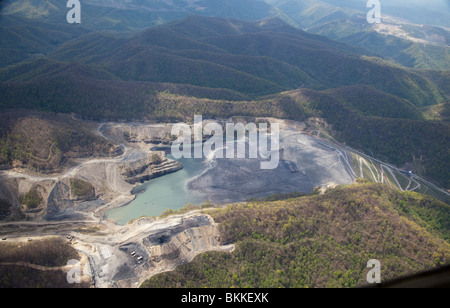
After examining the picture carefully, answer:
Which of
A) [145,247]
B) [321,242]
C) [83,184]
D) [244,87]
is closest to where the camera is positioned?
[321,242]

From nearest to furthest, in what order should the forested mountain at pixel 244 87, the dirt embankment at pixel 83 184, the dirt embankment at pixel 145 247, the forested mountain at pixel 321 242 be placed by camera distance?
the forested mountain at pixel 321 242, the dirt embankment at pixel 145 247, the dirt embankment at pixel 83 184, the forested mountain at pixel 244 87

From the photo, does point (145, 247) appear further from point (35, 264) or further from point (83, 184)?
point (83, 184)

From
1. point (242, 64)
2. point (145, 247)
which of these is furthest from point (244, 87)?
point (145, 247)

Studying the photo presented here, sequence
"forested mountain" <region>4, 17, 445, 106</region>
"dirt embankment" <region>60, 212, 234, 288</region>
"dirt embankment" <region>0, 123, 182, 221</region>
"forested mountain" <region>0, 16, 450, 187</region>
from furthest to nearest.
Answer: "forested mountain" <region>4, 17, 445, 106</region>
"forested mountain" <region>0, 16, 450, 187</region>
"dirt embankment" <region>0, 123, 182, 221</region>
"dirt embankment" <region>60, 212, 234, 288</region>

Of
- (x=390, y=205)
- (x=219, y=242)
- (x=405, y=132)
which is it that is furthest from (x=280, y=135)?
(x=219, y=242)

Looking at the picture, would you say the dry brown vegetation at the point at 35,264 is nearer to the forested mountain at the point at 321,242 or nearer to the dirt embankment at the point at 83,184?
the forested mountain at the point at 321,242

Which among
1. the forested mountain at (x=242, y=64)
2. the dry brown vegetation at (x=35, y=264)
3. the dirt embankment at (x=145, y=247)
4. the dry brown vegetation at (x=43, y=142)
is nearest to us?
the dry brown vegetation at (x=35, y=264)

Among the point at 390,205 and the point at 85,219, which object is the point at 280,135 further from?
the point at 85,219

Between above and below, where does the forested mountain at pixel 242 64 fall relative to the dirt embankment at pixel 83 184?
above

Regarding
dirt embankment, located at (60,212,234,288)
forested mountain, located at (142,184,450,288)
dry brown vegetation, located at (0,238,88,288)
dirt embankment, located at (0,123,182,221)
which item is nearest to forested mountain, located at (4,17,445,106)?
dirt embankment, located at (0,123,182,221)

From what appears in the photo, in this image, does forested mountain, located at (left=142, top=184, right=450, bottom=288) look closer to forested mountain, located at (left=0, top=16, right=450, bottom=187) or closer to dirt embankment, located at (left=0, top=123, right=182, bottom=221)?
dirt embankment, located at (left=0, top=123, right=182, bottom=221)

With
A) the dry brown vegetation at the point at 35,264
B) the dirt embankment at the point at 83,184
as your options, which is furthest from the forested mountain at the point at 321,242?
the dirt embankment at the point at 83,184
